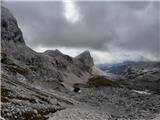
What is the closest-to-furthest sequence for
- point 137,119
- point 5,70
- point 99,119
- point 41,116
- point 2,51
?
point 41,116 → point 99,119 → point 137,119 → point 5,70 → point 2,51

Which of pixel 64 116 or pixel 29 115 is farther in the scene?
pixel 64 116

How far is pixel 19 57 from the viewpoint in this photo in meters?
180

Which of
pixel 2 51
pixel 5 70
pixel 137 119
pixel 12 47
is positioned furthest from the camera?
pixel 12 47

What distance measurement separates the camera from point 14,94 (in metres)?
67.0

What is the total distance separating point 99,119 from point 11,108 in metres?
16.4

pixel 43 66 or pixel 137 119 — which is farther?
pixel 43 66

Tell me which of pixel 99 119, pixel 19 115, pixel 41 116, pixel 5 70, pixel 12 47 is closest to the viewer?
pixel 19 115

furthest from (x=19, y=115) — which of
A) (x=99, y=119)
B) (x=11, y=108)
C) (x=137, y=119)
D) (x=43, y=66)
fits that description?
(x=43, y=66)

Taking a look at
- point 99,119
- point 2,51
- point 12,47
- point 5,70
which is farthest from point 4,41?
point 99,119

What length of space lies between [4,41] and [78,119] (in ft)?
504

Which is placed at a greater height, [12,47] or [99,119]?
[12,47]

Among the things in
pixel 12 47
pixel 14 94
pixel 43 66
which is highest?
pixel 12 47

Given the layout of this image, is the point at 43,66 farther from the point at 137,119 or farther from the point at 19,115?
the point at 19,115

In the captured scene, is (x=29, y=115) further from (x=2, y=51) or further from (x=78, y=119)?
(x=2, y=51)
